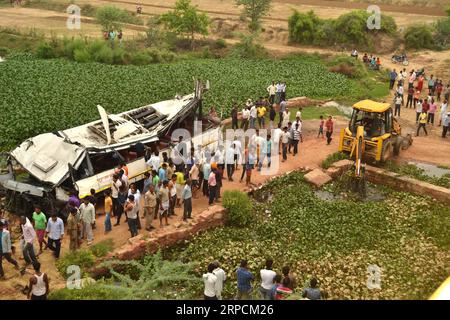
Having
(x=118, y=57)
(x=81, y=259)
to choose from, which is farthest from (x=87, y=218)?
(x=118, y=57)

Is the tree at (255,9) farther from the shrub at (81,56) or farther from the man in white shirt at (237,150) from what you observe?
the man in white shirt at (237,150)

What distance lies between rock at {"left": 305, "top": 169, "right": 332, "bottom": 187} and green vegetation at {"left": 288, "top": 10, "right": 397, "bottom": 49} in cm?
2483

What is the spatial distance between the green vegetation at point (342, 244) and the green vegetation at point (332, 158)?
2.04 meters

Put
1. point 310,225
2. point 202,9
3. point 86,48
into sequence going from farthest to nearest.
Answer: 1. point 202,9
2. point 86,48
3. point 310,225

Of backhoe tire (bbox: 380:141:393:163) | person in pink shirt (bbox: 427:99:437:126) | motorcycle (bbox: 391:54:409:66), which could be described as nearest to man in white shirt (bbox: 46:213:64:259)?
backhoe tire (bbox: 380:141:393:163)

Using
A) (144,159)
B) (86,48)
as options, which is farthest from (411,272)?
(86,48)

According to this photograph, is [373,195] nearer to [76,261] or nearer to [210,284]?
[210,284]

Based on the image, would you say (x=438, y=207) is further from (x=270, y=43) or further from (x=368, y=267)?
(x=270, y=43)

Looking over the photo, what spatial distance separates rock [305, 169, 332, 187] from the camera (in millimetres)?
15805

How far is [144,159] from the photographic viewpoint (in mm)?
14531

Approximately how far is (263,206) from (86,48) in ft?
76.5

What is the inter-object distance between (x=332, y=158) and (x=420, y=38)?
24.5 meters

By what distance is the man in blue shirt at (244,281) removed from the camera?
925 centimetres

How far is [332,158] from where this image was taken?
1741 cm
